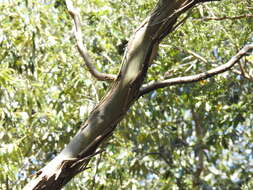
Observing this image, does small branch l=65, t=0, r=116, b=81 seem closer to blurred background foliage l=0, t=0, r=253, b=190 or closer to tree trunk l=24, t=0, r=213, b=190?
tree trunk l=24, t=0, r=213, b=190

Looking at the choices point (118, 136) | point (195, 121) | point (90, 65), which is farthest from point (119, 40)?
point (90, 65)

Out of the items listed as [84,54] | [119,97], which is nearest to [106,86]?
[84,54]

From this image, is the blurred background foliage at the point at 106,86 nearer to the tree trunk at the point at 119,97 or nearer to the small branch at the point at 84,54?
the small branch at the point at 84,54

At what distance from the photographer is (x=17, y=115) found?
4.86 metres

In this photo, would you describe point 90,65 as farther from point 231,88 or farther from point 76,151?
point 231,88

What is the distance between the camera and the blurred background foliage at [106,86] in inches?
166

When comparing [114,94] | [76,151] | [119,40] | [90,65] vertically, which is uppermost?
[119,40]

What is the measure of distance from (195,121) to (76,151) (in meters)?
4.95

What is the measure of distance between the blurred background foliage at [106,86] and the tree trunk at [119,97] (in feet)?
5.68

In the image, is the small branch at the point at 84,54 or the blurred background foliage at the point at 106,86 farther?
the blurred background foliage at the point at 106,86

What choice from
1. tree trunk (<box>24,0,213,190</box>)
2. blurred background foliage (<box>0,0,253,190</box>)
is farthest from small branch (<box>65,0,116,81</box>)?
blurred background foliage (<box>0,0,253,190</box>)

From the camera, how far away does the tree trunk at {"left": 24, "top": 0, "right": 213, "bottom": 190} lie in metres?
1.94

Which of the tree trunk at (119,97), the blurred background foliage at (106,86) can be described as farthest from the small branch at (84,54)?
the blurred background foliage at (106,86)

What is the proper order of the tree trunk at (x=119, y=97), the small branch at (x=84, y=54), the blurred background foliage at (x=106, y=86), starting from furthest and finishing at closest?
the blurred background foliage at (x=106, y=86) < the small branch at (x=84, y=54) < the tree trunk at (x=119, y=97)
